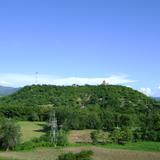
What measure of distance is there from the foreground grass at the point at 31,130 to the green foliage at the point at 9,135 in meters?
8.87

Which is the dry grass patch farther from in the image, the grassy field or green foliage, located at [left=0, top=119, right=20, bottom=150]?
green foliage, located at [left=0, top=119, right=20, bottom=150]

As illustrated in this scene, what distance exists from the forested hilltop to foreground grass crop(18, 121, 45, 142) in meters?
4.23

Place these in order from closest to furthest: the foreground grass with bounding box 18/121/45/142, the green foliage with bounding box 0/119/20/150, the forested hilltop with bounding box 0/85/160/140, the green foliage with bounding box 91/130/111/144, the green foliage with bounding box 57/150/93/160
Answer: the green foliage with bounding box 57/150/93/160, the green foliage with bounding box 0/119/20/150, the green foliage with bounding box 91/130/111/144, the foreground grass with bounding box 18/121/45/142, the forested hilltop with bounding box 0/85/160/140

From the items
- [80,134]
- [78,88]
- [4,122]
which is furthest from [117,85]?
[4,122]

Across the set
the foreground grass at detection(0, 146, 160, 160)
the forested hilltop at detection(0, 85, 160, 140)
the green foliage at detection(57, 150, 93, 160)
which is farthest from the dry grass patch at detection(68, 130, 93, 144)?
the green foliage at detection(57, 150, 93, 160)

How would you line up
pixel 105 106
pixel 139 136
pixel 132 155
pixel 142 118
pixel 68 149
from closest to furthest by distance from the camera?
1. pixel 132 155
2. pixel 68 149
3. pixel 139 136
4. pixel 142 118
5. pixel 105 106

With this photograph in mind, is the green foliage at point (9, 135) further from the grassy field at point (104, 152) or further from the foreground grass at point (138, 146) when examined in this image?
the foreground grass at point (138, 146)

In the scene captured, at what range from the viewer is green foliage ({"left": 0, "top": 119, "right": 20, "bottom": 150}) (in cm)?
6705

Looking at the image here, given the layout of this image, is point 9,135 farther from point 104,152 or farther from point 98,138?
point 98,138

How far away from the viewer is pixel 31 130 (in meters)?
89.0

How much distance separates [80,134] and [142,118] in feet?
50.2

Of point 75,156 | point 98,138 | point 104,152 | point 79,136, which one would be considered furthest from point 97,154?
point 79,136

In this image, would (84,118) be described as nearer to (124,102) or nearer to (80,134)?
(80,134)

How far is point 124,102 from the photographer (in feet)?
395
